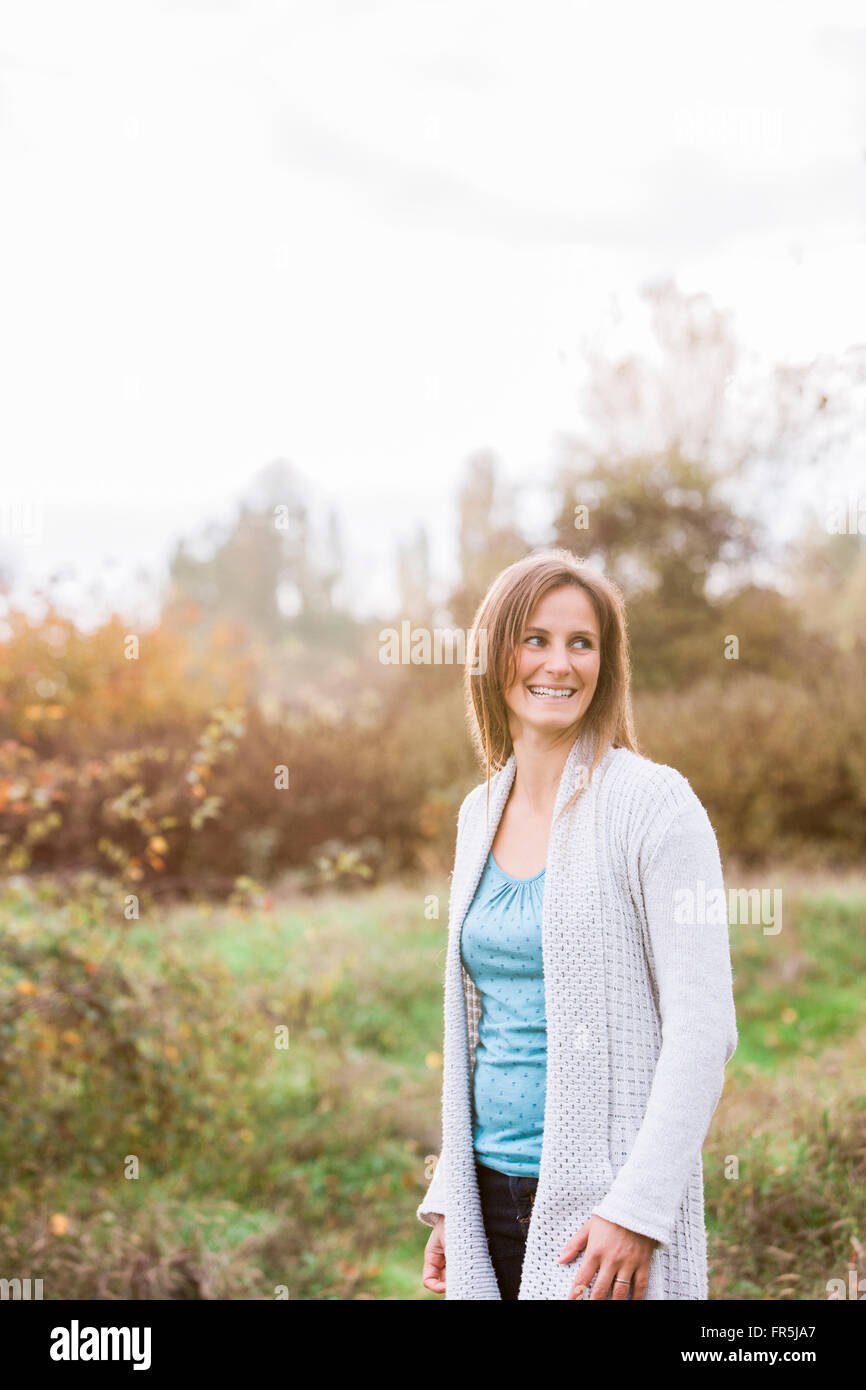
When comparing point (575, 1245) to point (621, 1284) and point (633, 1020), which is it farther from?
point (633, 1020)

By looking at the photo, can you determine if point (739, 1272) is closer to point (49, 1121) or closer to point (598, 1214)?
point (598, 1214)

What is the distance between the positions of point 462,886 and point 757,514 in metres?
8.76

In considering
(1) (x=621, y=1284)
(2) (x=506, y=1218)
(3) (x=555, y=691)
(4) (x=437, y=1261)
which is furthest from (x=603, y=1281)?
(3) (x=555, y=691)

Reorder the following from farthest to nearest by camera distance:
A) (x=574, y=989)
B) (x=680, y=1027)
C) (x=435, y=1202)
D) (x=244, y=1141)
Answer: (x=244, y=1141) → (x=435, y=1202) → (x=574, y=989) → (x=680, y=1027)

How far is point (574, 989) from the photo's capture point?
1.69m

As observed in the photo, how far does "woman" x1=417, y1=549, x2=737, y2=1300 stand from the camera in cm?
159

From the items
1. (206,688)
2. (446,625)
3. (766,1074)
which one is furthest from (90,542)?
(766,1074)

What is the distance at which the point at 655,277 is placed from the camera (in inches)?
403

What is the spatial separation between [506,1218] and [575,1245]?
0.19 m

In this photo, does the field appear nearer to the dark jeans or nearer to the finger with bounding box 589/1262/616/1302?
the dark jeans

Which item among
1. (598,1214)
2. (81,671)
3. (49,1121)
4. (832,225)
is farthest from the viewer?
(81,671)

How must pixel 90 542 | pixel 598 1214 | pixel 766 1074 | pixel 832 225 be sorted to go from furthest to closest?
pixel 90 542 < pixel 832 225 < pixel 766 1074 < pixel 598 1214

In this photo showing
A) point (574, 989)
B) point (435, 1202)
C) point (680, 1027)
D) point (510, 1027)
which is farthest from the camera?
point (435, 1202)

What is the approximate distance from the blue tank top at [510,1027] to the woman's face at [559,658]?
27 cm
